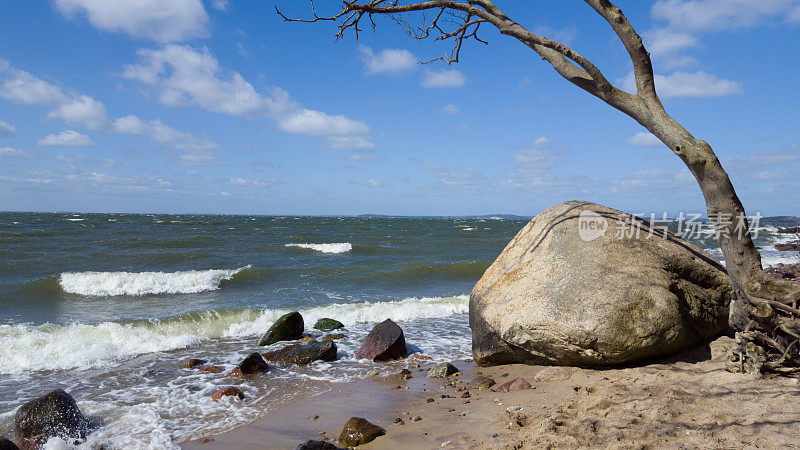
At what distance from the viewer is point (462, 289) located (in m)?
14.1

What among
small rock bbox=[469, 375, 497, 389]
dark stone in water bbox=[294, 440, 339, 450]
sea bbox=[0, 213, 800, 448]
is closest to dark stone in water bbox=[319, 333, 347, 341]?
sea bbox=[0, 213, 800, 448]

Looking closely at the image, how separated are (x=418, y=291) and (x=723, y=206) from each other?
10.5m

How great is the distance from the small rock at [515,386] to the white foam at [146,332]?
196 inches

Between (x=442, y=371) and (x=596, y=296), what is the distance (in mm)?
2235

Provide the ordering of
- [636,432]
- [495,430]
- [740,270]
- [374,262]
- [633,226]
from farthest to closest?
[374,262]
[633,226]
[740,270]
[495,430]
[636,432]

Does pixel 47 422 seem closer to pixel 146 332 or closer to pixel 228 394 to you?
pixel 228 394

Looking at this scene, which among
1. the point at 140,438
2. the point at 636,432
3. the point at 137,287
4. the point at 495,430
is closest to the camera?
the point at 636,432

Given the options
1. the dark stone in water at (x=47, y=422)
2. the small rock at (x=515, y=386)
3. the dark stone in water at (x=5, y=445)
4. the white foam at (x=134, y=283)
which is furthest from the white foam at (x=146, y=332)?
the small rock at (x=515, y=386)

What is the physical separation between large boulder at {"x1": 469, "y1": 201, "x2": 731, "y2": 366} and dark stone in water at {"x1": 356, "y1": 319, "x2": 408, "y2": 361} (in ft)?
4.76

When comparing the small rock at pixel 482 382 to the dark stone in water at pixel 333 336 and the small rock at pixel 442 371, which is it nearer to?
the small rock at pixel 442 371

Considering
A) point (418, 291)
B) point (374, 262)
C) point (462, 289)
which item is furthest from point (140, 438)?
point (374, 262)

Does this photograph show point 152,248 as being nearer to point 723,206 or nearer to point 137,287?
point 137,287

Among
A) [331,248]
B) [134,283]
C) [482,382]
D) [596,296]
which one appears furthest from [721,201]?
[331,248]

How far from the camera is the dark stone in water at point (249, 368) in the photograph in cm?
611
